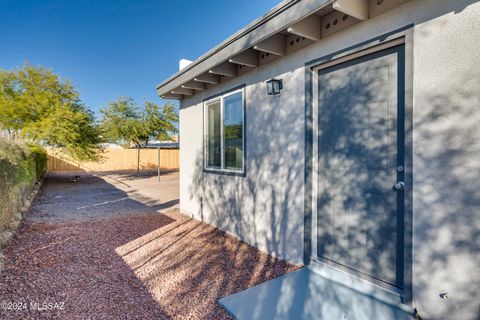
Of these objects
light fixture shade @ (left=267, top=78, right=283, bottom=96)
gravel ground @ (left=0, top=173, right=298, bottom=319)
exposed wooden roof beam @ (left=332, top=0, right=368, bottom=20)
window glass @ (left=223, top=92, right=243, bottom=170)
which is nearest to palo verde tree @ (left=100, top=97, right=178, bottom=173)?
gravel ground @ (left=0, top=173, right=298, bottom=319)

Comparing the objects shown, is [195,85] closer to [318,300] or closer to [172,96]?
[172,96]

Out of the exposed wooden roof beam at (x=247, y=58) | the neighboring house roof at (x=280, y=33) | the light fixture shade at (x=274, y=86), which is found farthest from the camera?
the exposed wooden roof beam at (x=247, y=58)

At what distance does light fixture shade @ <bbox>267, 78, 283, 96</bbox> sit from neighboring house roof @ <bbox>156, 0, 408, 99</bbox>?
1.16ft

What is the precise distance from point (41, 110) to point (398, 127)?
14628 mm

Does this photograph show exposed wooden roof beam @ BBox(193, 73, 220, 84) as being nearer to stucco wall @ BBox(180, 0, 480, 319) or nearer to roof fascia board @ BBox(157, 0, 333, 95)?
roof fascia board @ BBox(157, 0, 333, 95)

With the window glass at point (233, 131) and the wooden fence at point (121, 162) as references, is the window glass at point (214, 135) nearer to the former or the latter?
the window glass at point (233, 131)

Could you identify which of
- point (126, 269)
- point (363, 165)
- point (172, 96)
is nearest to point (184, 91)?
point (172, 96)

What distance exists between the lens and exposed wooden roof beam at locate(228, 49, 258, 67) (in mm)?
3922

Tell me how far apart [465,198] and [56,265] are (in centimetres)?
451

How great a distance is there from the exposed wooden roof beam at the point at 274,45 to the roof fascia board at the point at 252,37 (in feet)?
0.56

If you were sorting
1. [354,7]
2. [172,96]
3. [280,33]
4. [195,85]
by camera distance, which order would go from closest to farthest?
[354,7] < [280,33] < [195,85] < [172,96]

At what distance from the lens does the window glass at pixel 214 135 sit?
5090 mm

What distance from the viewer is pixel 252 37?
331 centimetres

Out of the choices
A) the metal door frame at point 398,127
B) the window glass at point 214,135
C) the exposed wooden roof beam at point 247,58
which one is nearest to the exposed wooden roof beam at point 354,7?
the metal door frame at point 398,127
